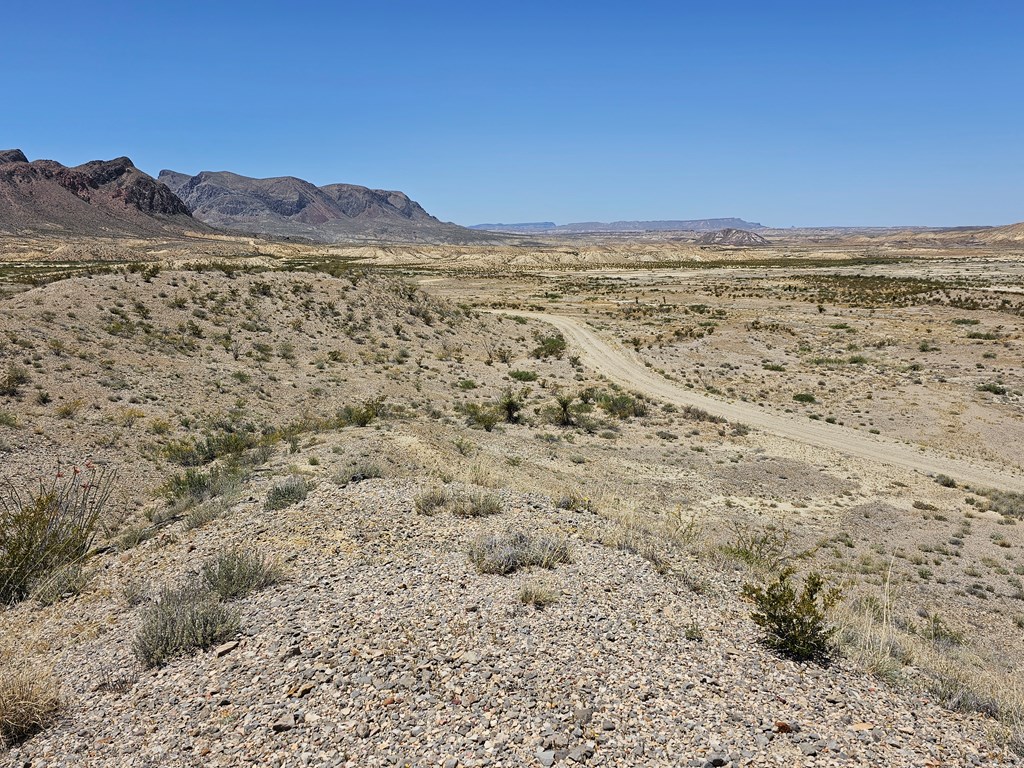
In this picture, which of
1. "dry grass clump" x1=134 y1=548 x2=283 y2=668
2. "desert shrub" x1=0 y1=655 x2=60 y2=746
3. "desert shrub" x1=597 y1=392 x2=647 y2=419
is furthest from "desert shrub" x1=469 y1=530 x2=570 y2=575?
"desert shrub" x1=597 y1=392 x2=647 y2=419

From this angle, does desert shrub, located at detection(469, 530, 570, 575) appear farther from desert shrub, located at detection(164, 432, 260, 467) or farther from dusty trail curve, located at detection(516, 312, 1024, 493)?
dusty trail curve, located at detection(516, 312, 1024, 493)

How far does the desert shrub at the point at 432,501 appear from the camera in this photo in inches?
394

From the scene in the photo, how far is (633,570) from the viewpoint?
824 centimetres

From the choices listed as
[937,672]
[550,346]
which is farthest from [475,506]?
[550,346]

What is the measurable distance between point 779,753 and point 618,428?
62.6ft

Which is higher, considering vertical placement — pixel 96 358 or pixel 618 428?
pixel 96 358

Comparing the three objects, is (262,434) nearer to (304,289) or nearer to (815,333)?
(304,289)

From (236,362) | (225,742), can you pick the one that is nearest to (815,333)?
(236,362)

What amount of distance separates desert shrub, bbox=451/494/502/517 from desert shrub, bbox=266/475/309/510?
2.86 meters

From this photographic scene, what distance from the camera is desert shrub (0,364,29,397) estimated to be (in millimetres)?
17125

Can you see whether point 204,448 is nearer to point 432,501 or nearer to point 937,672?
point 432,501

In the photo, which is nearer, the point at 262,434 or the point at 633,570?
the point at 633,570

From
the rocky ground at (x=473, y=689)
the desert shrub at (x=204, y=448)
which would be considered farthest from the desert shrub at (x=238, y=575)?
the desert shrub at (x=204, y=448)

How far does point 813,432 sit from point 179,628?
79.7 ft
